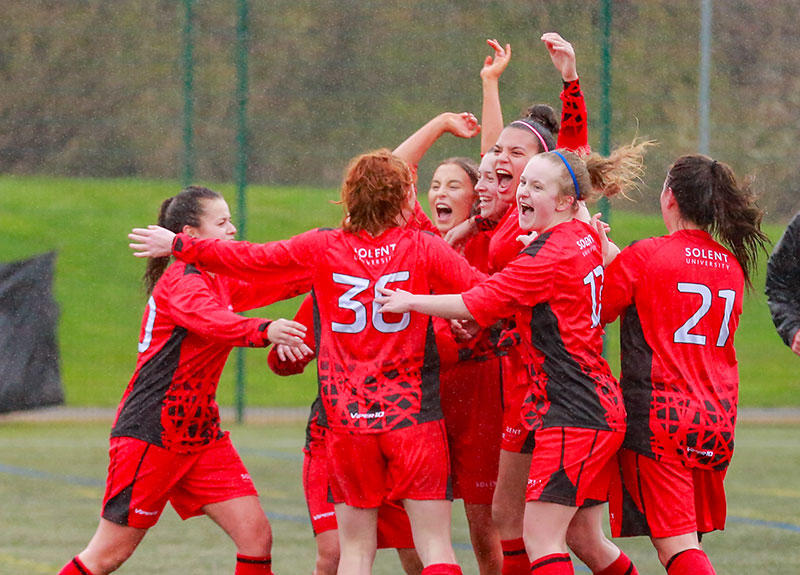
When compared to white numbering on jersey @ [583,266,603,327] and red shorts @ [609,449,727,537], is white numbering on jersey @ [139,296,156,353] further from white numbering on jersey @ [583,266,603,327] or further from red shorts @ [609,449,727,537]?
red shorts @ [609,449,727,537]

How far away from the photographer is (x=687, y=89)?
13.7 meters

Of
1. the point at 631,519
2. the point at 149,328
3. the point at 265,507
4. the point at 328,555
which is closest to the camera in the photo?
the point at 631,519

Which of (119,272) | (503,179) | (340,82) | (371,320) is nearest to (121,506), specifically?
(371,320)

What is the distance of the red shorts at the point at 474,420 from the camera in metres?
5.36

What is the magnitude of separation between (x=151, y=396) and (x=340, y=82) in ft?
31.5

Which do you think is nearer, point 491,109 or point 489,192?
point 489,192

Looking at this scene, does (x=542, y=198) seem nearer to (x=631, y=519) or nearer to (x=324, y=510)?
(x=631, y=519)

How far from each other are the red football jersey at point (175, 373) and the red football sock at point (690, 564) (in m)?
1.78

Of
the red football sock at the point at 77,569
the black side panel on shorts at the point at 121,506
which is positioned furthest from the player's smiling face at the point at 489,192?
the red football sock at the point at 77,569

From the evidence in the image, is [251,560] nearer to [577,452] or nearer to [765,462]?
[577,452]

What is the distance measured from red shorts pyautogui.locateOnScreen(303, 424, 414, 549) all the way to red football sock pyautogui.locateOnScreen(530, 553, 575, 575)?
0.98 m

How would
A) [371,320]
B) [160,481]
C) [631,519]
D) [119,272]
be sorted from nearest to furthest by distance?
[371,320] < [631,519] < [160,481] < [119,272]

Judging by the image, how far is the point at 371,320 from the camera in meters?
4.57

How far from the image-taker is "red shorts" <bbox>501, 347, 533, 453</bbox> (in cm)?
497
